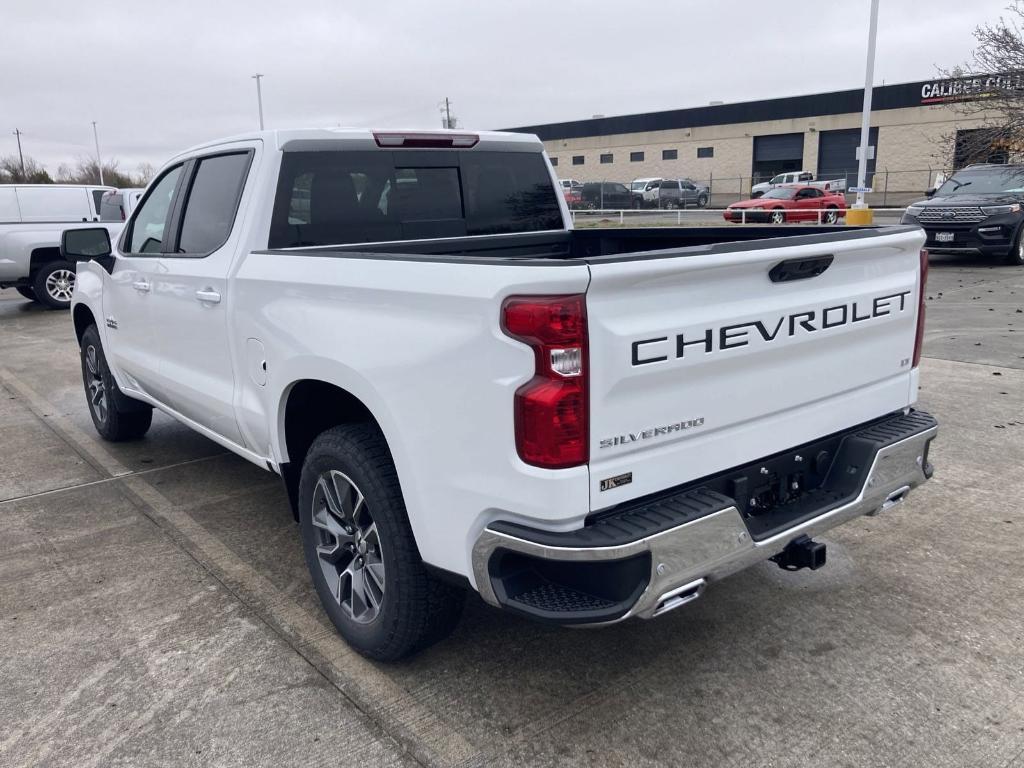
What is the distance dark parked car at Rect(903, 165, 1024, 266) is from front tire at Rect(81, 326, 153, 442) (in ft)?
40.4

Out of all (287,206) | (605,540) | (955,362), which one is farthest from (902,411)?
(955,362)

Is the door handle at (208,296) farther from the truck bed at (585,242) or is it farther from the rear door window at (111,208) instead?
the rear door window at (111,208)

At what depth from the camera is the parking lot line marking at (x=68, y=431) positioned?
583 centimetres

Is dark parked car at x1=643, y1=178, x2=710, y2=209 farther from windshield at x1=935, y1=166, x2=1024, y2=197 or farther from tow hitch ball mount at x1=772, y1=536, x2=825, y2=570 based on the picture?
tow hitch ball mount at x1=772, y1=536, x2=825, y2=570

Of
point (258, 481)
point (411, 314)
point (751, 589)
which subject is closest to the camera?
point (411, 314)

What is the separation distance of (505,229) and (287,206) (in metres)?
1.23

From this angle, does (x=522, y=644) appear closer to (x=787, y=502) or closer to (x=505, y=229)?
(x=787, y=502)

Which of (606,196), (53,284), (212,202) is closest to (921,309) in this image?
(212,202)

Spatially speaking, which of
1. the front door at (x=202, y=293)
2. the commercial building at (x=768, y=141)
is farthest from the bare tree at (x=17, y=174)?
the front door at (x=202, y=293)

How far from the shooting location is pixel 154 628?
3.57 meters

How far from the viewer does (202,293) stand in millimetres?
4023

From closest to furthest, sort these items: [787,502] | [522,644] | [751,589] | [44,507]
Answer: [787,502], [522,644], [751,589], [44,507]

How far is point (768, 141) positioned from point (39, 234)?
46.9 meters

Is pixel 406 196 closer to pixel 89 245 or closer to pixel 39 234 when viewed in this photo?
pixel 89 245
